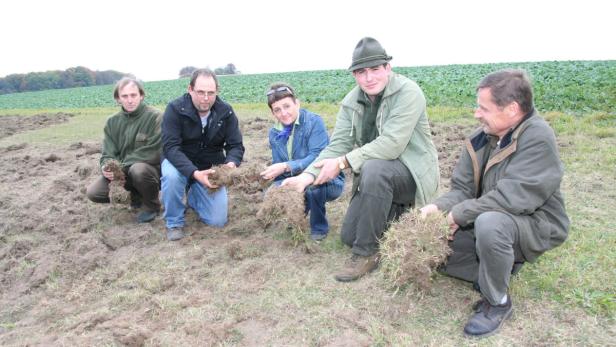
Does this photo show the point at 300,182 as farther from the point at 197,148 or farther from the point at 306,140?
the point at 197,148

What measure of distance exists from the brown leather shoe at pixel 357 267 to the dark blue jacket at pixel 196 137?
190 centimetres

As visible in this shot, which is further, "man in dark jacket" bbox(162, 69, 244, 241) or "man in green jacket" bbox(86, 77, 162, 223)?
"man in green jacket" bbox(86, 77, 162, 223)

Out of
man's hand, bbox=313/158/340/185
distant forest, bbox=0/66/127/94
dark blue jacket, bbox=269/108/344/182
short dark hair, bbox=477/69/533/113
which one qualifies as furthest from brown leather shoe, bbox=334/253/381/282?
distant forest, bbox=0/66/127/94

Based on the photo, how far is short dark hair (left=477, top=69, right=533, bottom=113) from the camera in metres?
2.96

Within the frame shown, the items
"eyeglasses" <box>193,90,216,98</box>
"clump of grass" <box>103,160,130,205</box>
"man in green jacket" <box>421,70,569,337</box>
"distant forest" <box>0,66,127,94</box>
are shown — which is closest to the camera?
"man in green jacket" <box>421,70,569,337</box>

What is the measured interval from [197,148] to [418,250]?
2.91m

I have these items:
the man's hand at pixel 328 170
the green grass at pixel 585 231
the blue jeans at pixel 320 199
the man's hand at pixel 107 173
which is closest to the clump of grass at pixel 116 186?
the man's hand at pixel 107 173

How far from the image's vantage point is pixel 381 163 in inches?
149

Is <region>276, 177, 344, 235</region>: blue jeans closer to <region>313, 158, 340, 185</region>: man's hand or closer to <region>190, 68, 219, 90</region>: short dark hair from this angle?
<region>313, 158, 340, 185</region>: man's hand

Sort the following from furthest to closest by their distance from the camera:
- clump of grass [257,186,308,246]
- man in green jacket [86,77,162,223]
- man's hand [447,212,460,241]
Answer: man in green jacket [86,77,162,223] → clump of grass [257,186,308,246] → man's hand [447,212,460,241]

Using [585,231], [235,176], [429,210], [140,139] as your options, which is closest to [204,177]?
[235,176]

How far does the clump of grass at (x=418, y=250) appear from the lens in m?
3.12

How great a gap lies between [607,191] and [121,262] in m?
5.47

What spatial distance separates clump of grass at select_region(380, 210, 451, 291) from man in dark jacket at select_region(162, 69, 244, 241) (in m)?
2.27
